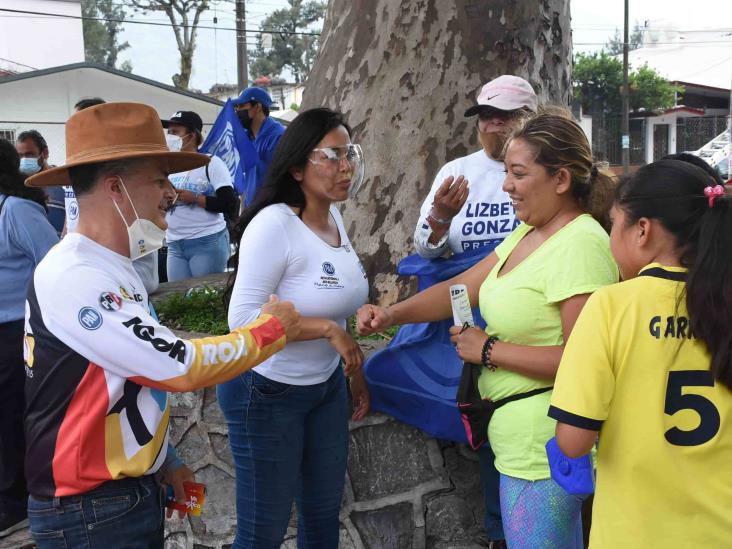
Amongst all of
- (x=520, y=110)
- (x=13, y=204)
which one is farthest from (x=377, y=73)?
(x=13, y=204)

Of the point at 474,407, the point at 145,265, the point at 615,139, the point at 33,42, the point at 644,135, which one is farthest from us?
the point at 33,42

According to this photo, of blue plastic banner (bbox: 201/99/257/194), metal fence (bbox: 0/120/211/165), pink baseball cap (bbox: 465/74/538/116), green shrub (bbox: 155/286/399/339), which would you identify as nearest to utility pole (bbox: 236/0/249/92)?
metal fence (bbox: 0/120/211/165)

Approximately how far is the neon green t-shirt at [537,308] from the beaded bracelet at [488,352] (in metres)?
0.03

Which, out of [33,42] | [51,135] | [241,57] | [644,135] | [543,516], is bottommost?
[543,516]

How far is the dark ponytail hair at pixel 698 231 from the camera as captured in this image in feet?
7.05

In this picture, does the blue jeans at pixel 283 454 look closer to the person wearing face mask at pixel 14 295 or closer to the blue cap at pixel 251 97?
the person wearing face mask at pixel 14 295

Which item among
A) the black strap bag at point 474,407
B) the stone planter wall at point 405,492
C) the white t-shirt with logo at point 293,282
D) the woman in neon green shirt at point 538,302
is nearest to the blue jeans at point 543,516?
the woman in neon green shirt at point 538,302

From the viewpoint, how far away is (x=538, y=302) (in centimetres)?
280

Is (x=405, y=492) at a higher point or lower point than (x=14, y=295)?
lower

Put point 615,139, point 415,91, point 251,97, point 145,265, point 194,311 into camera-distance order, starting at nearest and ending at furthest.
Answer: point 145,265 → point 415,91 → point 194,311 → point 251,97 → point 615,139

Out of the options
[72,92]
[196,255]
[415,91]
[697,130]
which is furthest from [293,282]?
[697,130]

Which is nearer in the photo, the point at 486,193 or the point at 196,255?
the point at 486,193

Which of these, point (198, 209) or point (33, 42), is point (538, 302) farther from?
point (33, 42)

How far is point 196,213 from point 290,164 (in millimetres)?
3542
